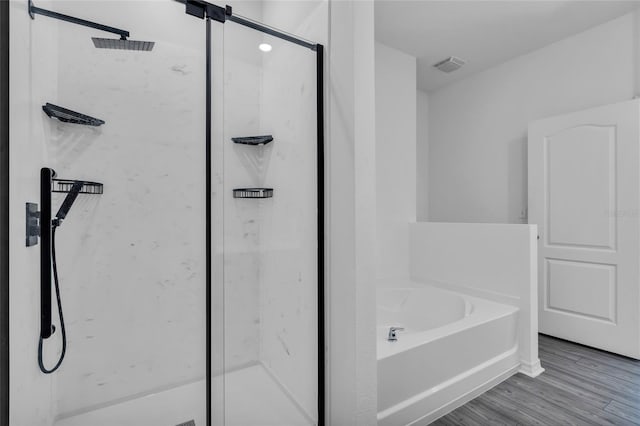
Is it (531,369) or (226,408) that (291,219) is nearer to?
(226,408)

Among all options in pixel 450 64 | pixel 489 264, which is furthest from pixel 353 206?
pixel 450 64

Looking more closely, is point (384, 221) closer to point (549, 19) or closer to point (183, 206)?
point (183, 206)

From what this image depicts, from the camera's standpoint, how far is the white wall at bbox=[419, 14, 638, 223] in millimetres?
2588

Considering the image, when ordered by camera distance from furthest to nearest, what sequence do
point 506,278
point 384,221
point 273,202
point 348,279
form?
point 384,221, point 506,278, point 273,202, point 348,279

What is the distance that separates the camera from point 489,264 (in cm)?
242

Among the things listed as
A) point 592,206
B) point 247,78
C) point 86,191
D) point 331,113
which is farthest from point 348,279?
point 592,206

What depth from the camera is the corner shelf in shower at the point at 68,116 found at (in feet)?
4.14

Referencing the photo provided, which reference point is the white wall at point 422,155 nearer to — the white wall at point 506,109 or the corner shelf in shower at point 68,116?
the white wall at point 506,109

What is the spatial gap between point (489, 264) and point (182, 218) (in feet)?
7.20

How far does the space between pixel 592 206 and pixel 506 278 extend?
100 centimetres

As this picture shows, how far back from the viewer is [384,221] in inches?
115

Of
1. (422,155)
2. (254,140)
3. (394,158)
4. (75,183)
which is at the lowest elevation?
(75,183)

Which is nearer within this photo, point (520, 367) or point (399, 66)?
point (520, 367)

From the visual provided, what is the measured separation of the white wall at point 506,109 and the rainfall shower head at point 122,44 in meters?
3.18
